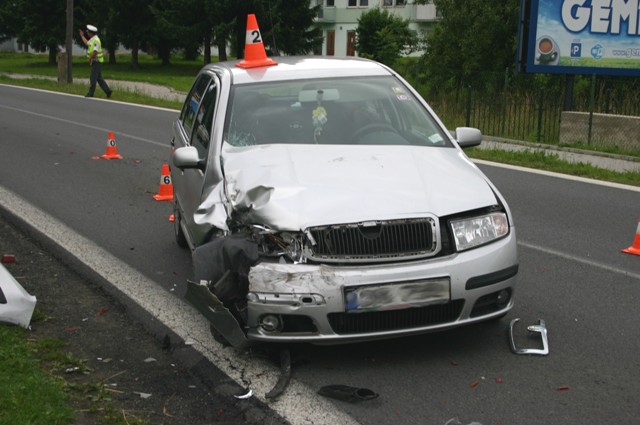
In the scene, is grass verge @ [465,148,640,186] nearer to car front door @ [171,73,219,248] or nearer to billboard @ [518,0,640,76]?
billboard @ [518,0,640,76]

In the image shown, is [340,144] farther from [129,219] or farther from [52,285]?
[129,219]

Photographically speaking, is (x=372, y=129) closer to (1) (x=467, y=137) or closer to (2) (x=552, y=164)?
(1) (x=467, y=137)

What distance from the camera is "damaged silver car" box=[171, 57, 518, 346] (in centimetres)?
515

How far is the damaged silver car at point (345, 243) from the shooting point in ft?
16.9

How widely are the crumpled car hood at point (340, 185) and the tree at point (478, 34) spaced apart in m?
25.7

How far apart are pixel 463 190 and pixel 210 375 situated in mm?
1825

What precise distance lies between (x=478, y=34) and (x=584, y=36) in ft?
39.6

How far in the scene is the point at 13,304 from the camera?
586cm

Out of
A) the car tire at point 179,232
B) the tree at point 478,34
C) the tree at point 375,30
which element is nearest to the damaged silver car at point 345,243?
the car tire at point 179,232

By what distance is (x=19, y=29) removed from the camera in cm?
6131

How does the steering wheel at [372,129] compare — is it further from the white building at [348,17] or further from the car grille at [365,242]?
the white building at [348,17]

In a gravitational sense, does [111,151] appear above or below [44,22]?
below

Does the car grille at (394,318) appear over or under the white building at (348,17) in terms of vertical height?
under

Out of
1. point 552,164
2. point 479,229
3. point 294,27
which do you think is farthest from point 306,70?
point 294,27
